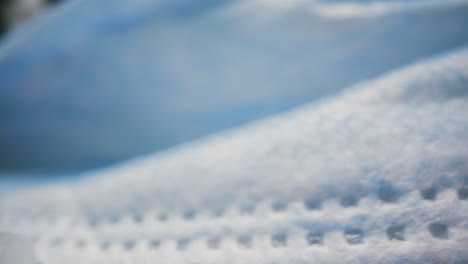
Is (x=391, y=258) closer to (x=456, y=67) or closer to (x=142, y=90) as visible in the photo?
(x=456, y=67)

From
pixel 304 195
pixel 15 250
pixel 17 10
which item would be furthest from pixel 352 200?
pixel 17 10

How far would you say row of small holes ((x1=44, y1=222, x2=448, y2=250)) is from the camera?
0.49 ft

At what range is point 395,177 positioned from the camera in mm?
170

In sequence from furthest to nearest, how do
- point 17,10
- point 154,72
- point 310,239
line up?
point 17,10
point 154,72
point 310,239

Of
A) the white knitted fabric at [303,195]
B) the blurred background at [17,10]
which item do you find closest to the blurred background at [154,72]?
the white knitted fabric at [303,195]

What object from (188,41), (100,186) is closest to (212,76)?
(188,41)

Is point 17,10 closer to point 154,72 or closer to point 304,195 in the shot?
point 154,72

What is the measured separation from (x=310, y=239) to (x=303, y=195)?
29 mm

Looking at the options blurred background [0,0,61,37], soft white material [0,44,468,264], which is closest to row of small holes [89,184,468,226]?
soft white material [0,44,468,264]

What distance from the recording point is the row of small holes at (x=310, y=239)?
150 millimetres

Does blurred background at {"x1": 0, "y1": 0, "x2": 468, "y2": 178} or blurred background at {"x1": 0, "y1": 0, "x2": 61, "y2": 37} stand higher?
blurred background at {"x1": 0, "y1": 0, "x2": 61, "y2": 37}

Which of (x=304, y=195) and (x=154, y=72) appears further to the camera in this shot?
(x=154, y=72)

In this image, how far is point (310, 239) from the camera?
0.17 metres

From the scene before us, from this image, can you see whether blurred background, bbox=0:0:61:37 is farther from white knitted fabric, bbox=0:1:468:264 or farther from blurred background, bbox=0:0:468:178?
white knitted fabric, bbox=0:1:468:264
